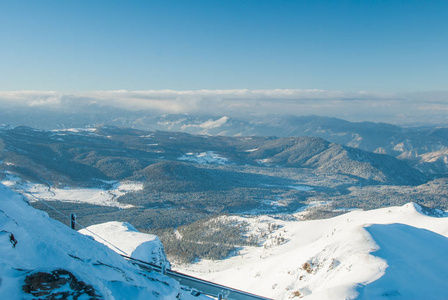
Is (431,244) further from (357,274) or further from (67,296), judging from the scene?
(67,296)

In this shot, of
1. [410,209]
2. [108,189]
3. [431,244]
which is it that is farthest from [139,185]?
[431,244]

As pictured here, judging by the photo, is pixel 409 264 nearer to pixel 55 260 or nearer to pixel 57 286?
pixel 55 260

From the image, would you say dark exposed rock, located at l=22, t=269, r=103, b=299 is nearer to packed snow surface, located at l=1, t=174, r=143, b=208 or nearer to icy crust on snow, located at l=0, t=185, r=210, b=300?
icy crust on snow, located at l=0, t=185, r=210, b=300

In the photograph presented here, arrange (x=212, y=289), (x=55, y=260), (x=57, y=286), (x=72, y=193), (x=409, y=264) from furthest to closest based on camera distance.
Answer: (x=72, y=193), (x=409, y=264), (x=212, y=289), (x=55, y=260), (x=57, y=286)

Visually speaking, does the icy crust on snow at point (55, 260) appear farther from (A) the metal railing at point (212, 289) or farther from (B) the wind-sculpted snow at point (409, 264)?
(B) the wind-sculpted snow at point (409, 264)

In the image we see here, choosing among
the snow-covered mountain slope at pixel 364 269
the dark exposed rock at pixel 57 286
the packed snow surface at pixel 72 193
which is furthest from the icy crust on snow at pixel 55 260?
the packed snow surface at pixel 72 193

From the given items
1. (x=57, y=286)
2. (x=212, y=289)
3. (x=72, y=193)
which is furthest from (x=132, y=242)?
(x=72, y=193)

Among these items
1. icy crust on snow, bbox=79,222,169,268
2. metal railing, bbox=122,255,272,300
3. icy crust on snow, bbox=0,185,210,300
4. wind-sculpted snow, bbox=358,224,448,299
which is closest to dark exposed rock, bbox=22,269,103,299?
icy crust on snow, bbox=0,185,210,300
